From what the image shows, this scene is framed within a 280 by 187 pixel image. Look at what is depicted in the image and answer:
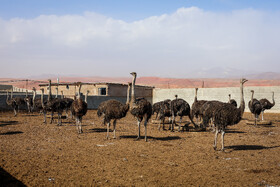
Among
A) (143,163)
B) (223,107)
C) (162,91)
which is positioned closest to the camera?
(143,163)

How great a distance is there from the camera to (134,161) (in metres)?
8.28

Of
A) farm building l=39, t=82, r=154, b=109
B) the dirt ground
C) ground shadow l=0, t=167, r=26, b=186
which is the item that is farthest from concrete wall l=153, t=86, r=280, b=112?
ground shadow l=0, t=167, r=26, b=186

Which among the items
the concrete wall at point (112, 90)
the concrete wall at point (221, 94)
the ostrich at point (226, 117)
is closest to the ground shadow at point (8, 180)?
the ostrich at point (226, 117)

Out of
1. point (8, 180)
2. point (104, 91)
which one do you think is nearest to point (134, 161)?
point (8, 180)

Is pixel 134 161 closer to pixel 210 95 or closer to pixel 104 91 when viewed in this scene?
pixel 210 95

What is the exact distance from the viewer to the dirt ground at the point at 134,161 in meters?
6.50

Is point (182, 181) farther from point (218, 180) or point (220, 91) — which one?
point (220, 91)

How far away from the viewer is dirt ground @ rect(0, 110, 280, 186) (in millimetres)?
6504

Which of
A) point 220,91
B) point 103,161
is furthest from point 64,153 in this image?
Answer: point 220,91

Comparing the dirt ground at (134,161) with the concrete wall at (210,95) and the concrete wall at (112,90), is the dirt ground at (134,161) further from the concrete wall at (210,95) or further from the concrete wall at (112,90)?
the concrete wall at (112,90)

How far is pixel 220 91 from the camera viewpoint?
30812 millimetres

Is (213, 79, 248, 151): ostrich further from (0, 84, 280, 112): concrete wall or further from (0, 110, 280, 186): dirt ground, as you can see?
(0, 84, 280, 112): concrete wall

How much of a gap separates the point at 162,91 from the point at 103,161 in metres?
28.3

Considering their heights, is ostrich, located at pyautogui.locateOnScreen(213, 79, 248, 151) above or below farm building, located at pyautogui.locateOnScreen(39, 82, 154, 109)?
below
